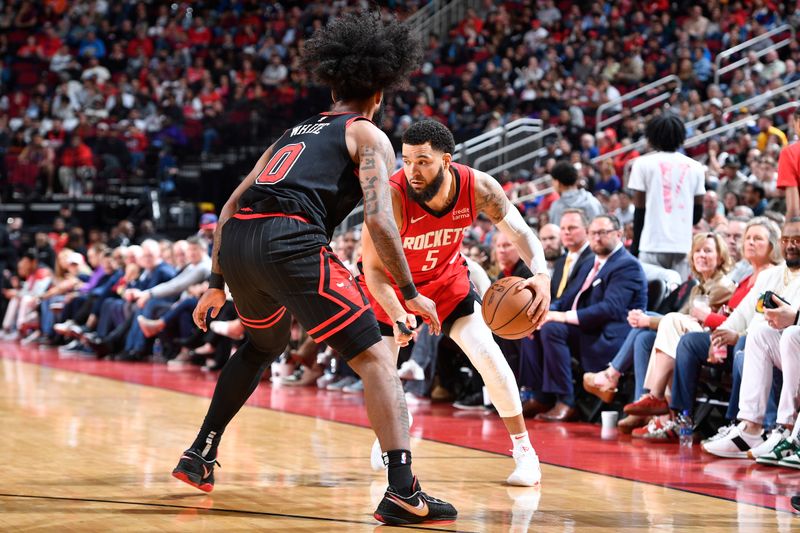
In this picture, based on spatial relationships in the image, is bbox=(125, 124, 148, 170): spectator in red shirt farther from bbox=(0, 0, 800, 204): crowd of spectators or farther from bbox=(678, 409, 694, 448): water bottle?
bbox=(678, 409, 694, 448): water bottle

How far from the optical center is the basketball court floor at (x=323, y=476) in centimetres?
388

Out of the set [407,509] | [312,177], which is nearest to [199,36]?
[312,177]

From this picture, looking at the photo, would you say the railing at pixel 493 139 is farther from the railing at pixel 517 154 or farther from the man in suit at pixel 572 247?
the man in suit at pixel 572 247

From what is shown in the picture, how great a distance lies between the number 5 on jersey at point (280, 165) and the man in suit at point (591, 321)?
10.8 feet

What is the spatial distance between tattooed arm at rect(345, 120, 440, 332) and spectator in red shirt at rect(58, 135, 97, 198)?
13.4m

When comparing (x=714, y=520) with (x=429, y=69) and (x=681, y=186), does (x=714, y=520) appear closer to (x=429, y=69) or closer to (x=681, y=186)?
(x=681, y=186)

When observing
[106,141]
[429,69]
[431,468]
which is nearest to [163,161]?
[106,141]

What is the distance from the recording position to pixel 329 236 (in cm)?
407

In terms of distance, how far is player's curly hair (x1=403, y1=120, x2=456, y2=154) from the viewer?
4633mm

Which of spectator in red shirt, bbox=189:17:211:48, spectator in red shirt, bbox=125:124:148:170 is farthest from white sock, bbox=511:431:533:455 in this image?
spectator in red shirt, bbox=189:17:211:48

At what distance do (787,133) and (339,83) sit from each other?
9052mm

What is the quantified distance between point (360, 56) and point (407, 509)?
1693mm

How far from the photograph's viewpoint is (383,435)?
3.79 meters

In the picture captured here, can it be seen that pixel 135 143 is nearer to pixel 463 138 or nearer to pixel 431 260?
pixel 463 138
